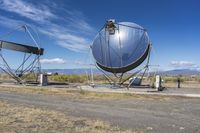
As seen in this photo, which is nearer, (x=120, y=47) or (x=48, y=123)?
(x=48, y=123)

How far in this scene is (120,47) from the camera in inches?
1829

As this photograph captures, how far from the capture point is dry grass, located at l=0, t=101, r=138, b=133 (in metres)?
15.8

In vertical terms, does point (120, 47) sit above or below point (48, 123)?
above

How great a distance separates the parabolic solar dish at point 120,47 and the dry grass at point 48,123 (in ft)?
83.7

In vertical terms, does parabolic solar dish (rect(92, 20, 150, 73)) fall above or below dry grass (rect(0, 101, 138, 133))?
above

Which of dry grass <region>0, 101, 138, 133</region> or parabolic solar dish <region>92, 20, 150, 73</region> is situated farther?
parabolic solar dish <region>92, 20, 150, 73</region>

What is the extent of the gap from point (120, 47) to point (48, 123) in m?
29.7

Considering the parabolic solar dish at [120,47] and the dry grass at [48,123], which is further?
the parabolic solar dish at [120,47]

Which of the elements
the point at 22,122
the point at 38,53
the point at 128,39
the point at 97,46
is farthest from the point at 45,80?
the point at 22,122

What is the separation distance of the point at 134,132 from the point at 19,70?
48806 millimetres

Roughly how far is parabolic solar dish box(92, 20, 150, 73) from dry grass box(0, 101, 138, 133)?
25.5m

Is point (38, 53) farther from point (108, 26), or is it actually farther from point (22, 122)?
point (22, 122)

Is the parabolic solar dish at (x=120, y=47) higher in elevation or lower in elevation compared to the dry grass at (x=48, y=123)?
higher

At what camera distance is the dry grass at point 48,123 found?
15.8 meters
